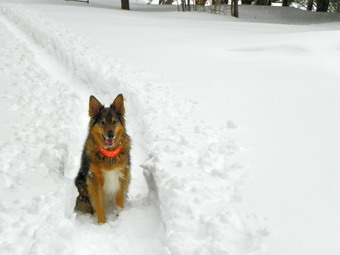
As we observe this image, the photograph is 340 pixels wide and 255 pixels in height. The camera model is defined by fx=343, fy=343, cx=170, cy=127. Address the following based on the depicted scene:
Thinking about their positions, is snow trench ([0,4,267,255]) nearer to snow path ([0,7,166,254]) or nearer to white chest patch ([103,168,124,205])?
snow path ([0,7,166,254])

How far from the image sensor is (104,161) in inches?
188

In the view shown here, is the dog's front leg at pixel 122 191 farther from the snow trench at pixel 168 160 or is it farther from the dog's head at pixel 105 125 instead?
the dog's head at pixel 105 125

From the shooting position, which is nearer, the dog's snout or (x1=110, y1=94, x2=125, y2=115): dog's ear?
the dog's snout

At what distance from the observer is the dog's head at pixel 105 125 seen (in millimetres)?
4723

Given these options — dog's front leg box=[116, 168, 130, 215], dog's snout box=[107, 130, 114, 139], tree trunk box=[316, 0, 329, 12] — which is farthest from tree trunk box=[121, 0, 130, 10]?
dog's snout box=[107, 130, 114, 139]

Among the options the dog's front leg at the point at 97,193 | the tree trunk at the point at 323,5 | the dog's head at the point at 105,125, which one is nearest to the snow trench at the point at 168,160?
the dog's front leg at the point at 97,193

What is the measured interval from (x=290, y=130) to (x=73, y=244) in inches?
165

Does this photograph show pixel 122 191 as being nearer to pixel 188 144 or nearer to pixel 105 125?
pixel 105 125

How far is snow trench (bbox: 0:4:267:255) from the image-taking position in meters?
3.73

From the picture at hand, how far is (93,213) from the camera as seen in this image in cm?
528

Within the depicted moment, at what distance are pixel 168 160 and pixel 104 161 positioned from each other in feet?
4.04

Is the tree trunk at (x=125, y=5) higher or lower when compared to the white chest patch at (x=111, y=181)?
higher

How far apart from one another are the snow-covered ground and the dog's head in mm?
897

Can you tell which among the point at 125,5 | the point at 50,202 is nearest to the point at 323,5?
the point at 125,5
